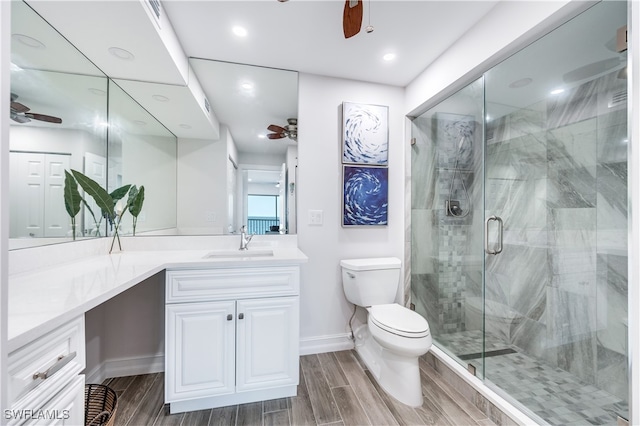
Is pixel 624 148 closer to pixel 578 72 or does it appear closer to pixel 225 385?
pixel 578 72

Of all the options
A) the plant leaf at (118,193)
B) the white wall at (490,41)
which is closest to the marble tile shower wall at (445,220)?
the white wall at (490,41)

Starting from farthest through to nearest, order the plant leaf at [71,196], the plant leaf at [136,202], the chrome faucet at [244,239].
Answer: the chrome faucet at [244,239], the plant leaf at [136,202], the plant leaf at [71,196]

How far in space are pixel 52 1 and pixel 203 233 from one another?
4.68 ft

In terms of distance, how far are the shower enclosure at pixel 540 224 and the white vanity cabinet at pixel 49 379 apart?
2023 millimetres

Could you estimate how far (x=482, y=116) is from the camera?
1.77 m

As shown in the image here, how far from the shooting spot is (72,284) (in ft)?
3.24

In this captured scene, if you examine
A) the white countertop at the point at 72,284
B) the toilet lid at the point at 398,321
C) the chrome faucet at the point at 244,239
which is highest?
the chrome faucet at the point at 244,239

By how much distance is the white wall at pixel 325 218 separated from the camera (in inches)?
83.6

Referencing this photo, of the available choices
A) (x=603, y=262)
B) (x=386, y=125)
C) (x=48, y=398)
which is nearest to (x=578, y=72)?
(x=603, y=262)

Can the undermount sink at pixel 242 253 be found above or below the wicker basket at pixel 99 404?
above

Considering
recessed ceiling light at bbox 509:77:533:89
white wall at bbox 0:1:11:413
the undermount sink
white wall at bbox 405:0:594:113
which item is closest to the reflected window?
the undermount sink

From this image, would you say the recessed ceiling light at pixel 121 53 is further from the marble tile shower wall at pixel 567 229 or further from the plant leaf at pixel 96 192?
the marble tile shower wall at pixel 567 229

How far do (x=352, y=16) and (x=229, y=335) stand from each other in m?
1.78

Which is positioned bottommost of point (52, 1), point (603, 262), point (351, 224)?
point (603, 262)
